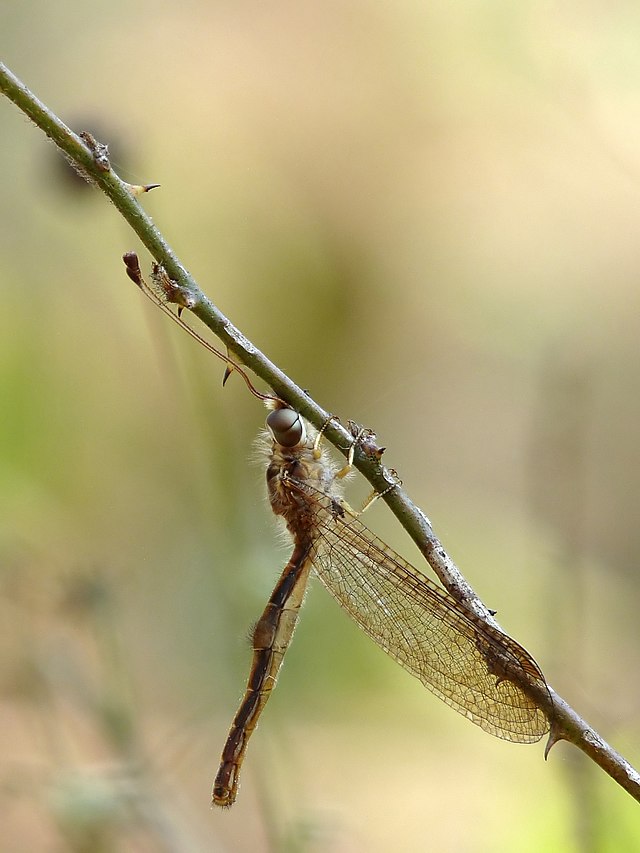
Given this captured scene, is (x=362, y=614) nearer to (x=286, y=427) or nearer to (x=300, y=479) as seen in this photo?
(x=300, y=479)

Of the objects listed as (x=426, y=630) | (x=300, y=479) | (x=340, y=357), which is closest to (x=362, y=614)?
(x=426, y=630)

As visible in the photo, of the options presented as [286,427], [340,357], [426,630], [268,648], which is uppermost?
[340,357]

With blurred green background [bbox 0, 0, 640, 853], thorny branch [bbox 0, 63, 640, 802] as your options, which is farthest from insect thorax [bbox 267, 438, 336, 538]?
blurred green background [bbox 0, 0, 640, 853]

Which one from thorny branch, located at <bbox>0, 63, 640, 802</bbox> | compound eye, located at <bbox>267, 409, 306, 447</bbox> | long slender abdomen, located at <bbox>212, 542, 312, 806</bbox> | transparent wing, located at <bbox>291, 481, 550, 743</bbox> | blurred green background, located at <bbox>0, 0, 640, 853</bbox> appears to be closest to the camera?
thorny branch, located at <bbox>0, 63, 640, 802</bbox>

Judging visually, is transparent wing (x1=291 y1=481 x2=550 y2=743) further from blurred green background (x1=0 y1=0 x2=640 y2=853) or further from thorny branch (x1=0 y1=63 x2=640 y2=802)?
blurred green background (x1=0 y1=0 x2=640 y2=853)

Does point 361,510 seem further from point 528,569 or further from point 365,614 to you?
point 528,569
